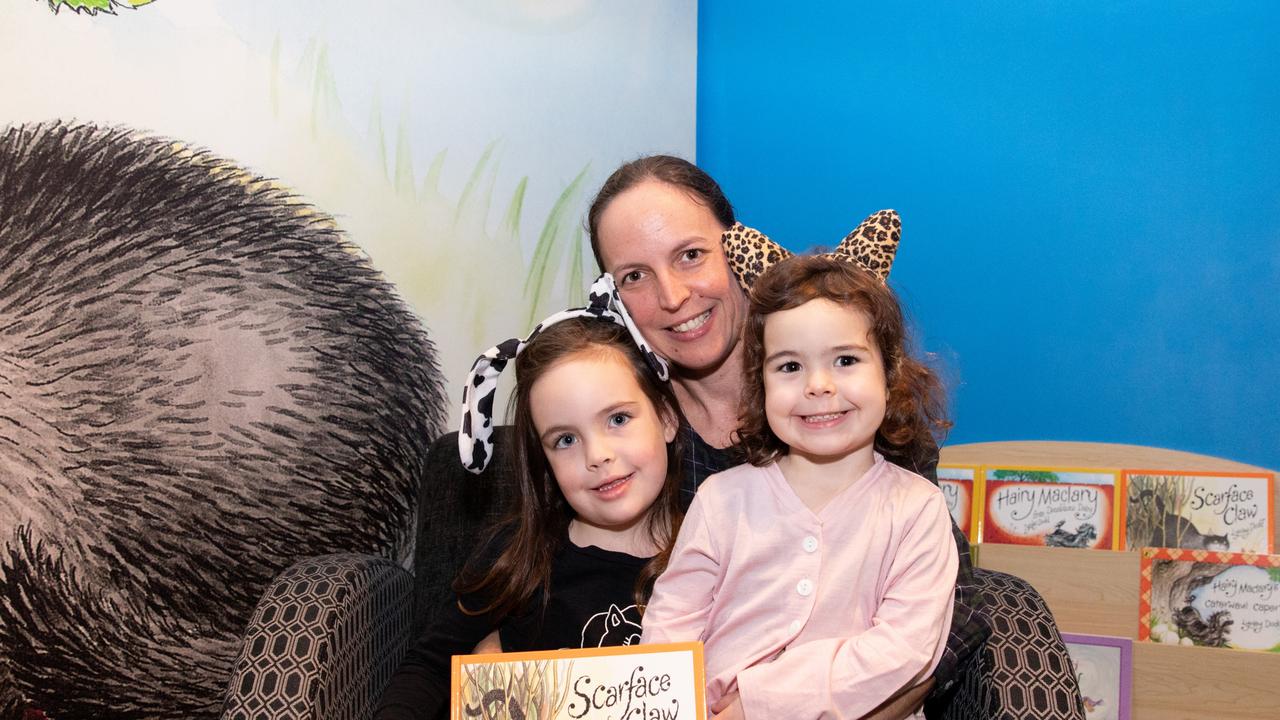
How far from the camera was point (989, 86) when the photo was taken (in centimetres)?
261

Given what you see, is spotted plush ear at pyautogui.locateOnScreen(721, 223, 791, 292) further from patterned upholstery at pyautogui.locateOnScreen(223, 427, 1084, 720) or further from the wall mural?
the wall mural

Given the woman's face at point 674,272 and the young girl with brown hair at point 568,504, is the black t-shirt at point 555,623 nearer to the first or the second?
the young girl with brown hair at point 568,504

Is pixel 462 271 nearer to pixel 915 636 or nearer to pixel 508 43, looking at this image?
pixel 508 43

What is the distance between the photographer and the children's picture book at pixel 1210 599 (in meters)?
2.19

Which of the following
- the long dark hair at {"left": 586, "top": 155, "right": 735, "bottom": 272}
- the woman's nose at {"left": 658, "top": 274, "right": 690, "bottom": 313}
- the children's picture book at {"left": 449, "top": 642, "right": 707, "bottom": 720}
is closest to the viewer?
the children's picture book at {"left": 449, "top": 642, "right": 707, "bottom": 720}

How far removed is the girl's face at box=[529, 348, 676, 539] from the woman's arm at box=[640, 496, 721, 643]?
0.49ft

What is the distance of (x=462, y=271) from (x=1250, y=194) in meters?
1.82

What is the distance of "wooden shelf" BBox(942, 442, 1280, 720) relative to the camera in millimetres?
2207

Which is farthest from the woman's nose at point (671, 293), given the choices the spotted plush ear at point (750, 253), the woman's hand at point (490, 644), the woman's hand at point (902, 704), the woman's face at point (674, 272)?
the woman's hand at point (902, 704)

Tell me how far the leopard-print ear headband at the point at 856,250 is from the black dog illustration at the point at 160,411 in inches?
34.9

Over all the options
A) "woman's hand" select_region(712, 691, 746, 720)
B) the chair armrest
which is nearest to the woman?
"woman's hand" select_region(712, 691, 746, 720)

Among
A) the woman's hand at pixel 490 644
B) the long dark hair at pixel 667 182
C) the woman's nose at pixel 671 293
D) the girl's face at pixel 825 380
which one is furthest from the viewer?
the long dark hair at pixel 667 182

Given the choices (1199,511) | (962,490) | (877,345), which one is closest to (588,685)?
(877,345)

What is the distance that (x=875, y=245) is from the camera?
162 centimetres
